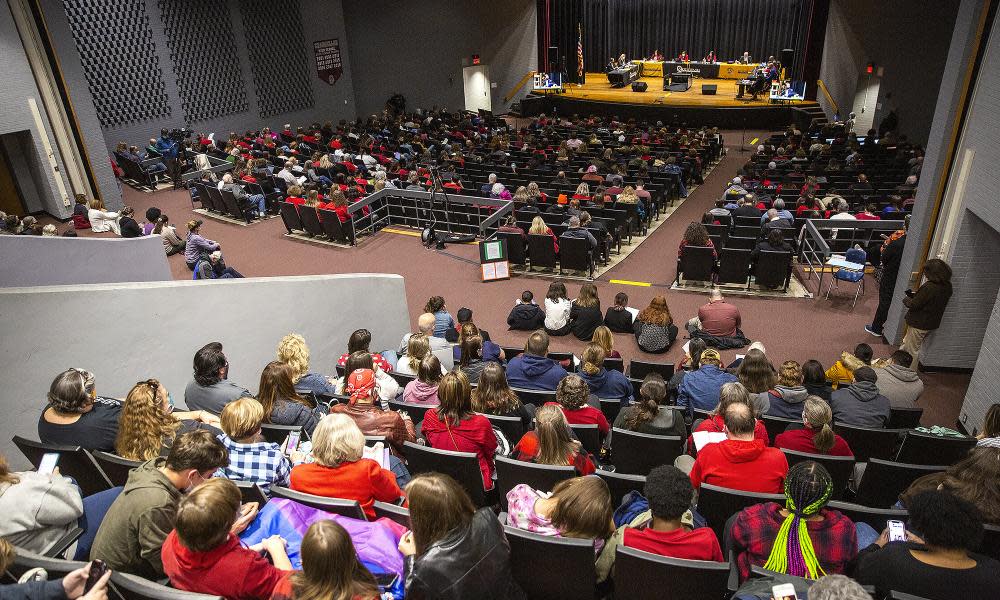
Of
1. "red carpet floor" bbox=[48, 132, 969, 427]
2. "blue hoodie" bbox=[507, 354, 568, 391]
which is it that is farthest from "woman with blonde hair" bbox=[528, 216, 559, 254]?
"blue hoodie" bbox=[507, 354, 568, 391]

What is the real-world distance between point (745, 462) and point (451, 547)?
6.21 feet

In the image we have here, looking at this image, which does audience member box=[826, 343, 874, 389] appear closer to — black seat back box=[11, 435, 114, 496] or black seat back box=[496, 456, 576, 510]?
black seat back box=[496, 456, 576, 510]

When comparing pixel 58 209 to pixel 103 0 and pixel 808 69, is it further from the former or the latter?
pixel 808 69

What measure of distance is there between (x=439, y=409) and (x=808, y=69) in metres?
23.2

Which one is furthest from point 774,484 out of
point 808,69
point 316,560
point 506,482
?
point 808,69

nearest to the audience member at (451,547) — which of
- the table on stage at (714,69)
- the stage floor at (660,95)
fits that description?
the stage floor at (660,95)

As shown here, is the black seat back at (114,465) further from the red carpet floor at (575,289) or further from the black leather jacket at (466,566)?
the red carpet floor at (575,289)

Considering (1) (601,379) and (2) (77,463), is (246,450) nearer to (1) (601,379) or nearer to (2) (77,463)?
(2) (77,463)

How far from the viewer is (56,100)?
1275 centimetres

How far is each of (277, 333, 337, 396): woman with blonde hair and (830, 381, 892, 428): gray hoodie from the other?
13.0 feet

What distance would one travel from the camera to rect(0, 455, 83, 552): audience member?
2.81 meters

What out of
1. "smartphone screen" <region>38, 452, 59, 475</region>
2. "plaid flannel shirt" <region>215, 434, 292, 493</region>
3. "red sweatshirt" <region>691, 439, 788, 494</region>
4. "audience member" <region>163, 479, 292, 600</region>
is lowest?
"red sweatshirt" <region>691, 439, 788, 494</region>

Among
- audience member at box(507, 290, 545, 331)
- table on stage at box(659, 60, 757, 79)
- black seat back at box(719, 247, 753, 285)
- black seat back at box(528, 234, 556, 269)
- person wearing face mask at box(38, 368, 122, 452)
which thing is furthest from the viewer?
table on stage at box(659, 60, 757, 79)

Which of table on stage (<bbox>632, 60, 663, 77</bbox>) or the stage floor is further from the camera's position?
table on stage (<bbox>632, 60, 663, 77</bbox>)
